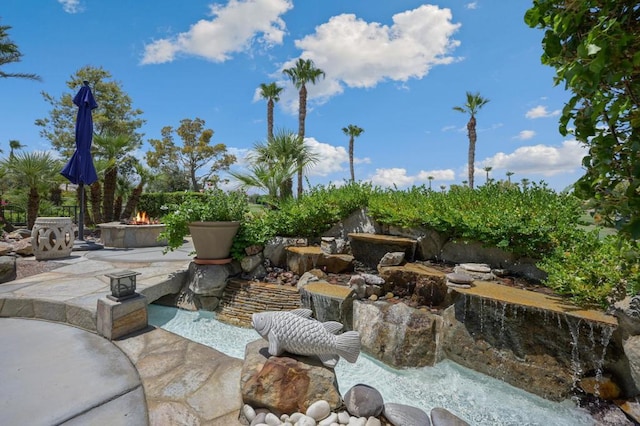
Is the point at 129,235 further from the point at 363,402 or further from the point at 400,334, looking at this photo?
the point at 363,402

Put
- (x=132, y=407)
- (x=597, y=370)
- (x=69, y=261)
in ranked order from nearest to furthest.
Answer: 1. (x=132, y=407)
2. (x=597, y=370)
3. (x=69, y=261)

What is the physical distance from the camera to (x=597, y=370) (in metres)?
2.53

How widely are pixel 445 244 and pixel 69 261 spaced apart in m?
6.43

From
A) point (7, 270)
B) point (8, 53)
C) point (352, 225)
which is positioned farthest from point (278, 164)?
point (8, 53)

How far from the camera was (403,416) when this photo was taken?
1780 mm

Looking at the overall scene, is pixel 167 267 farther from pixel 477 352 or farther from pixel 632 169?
pixel 632 169

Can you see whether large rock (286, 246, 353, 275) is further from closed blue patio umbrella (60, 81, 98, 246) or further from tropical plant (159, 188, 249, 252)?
closed blue patio umbrella (60, 81, 98, 246)

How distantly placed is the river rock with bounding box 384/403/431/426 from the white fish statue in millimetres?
354

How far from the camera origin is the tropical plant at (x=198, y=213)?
4.41m

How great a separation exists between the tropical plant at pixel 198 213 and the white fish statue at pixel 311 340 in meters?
2.86

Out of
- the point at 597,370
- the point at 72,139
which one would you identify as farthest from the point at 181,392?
the point at 72,139

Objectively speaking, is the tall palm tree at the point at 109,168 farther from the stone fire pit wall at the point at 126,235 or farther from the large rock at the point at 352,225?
the large rock at the point at 352,225

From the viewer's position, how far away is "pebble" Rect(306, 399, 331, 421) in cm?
172

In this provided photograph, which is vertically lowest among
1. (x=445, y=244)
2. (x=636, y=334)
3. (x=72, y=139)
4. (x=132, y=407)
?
(x=132, y=407)
